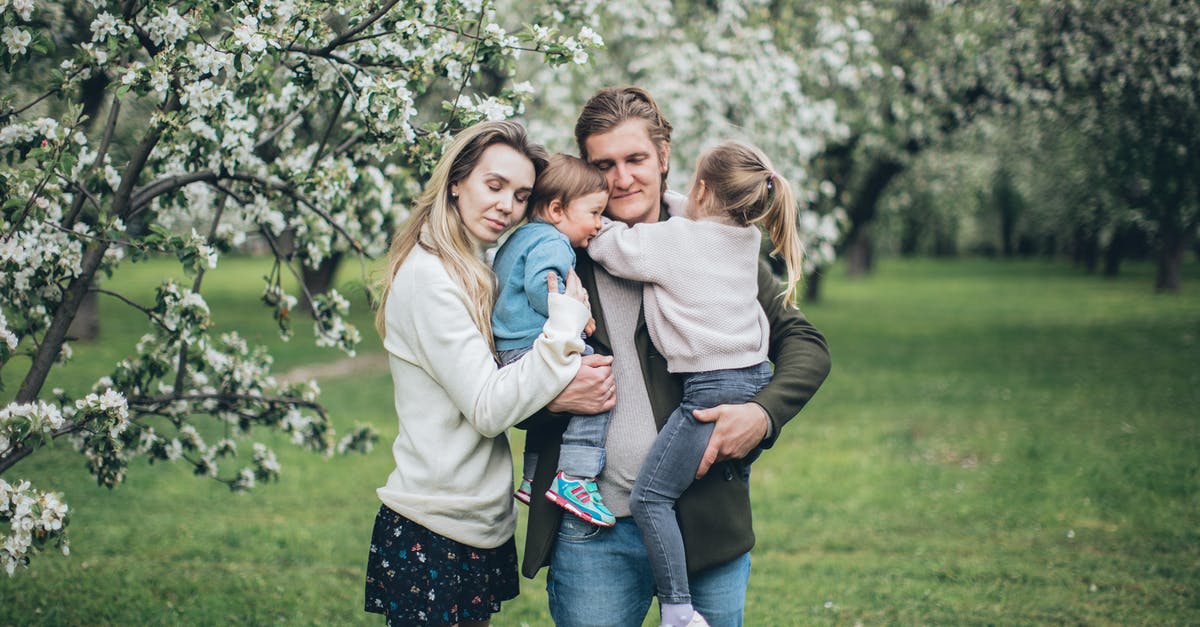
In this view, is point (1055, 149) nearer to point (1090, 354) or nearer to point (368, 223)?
point (1090, 354)

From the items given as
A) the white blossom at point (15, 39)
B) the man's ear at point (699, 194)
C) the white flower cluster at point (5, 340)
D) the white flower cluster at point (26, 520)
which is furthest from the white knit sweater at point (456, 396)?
the white blossom at point (15, 39)

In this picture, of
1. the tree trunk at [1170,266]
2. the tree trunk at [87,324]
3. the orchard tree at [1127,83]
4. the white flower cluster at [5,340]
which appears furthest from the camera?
the tree trunk at [1170,266]

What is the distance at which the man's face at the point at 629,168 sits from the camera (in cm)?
303

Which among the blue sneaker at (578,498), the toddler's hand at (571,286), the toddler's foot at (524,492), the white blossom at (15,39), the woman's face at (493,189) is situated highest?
the white blossom at (15,39)

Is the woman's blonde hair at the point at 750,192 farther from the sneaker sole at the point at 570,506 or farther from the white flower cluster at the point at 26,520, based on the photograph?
the white flower cluster at the point at 26,520

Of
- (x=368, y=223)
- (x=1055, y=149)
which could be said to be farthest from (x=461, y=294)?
(x=1055, y=149)

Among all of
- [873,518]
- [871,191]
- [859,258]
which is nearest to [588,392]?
[873,518]

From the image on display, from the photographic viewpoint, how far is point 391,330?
118 inches

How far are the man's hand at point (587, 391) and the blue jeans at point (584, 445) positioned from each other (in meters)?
0.04

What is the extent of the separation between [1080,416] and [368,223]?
926 centimetres

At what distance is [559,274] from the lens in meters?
2.87

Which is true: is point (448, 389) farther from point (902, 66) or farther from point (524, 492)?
point (902, 66)

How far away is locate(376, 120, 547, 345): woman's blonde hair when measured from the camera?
2.91m

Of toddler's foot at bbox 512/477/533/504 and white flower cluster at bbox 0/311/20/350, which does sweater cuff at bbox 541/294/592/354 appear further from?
white flower cluster at bbox 0/311/20/350
